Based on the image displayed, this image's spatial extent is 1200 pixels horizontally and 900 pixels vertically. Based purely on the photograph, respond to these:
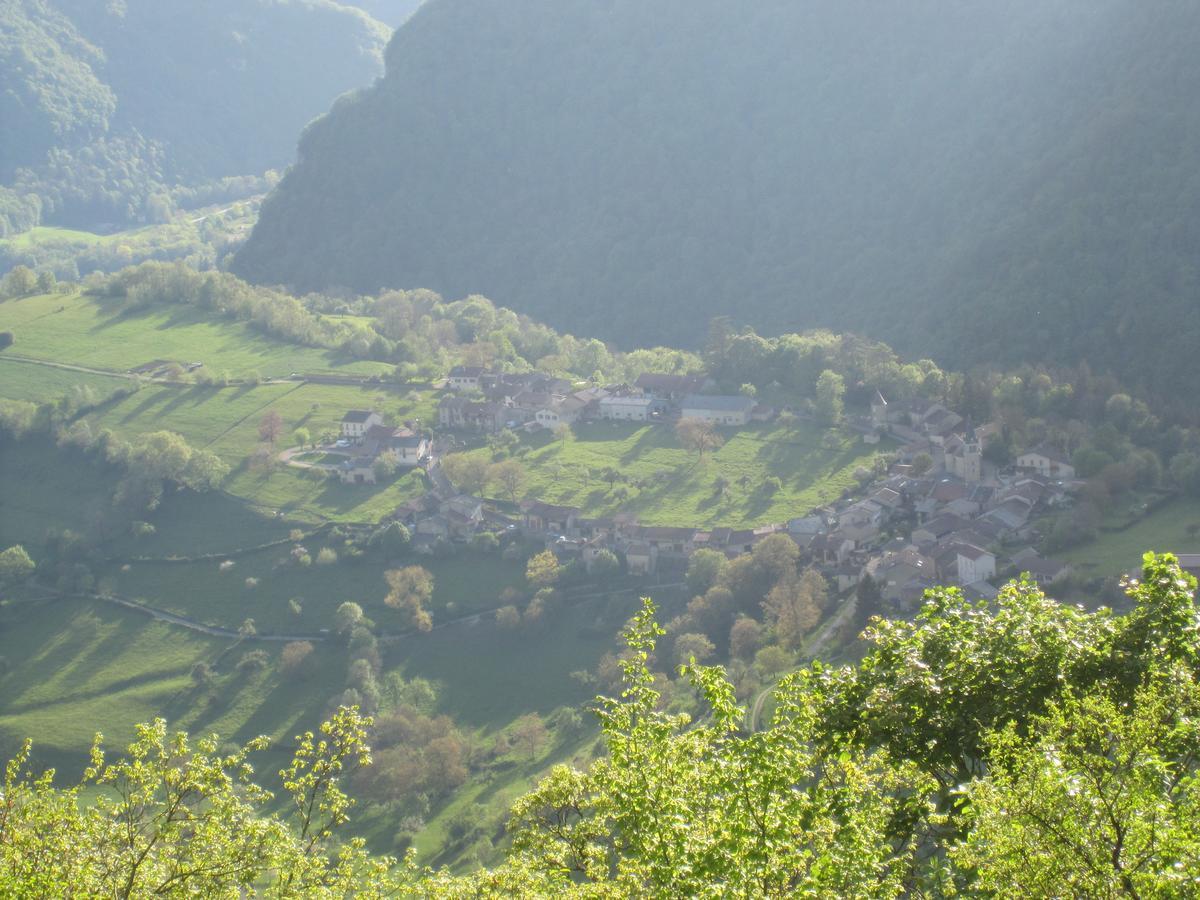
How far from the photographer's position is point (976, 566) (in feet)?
172

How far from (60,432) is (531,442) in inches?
1202

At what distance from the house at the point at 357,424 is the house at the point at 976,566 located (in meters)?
39.0

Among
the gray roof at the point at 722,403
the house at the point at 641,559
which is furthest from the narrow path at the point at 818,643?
the gray roof at the point at 722,403

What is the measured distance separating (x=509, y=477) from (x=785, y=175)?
3137 inches

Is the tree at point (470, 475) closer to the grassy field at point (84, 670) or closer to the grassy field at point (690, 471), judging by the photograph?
the grassy field at point (690, 471)

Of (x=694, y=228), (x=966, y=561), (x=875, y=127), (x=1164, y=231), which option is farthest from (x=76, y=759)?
(x=875, y=127)

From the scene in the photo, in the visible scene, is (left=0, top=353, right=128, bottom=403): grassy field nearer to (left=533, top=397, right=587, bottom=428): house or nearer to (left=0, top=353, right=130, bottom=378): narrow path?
(left=0, top=353, right=130, bottom=378): narrow path

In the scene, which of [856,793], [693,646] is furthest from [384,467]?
[856,793]

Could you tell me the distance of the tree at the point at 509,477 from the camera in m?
68.6

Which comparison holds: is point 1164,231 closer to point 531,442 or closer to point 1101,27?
point 1101,27

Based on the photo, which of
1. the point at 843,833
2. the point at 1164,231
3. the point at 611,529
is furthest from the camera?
the point at 1164,231

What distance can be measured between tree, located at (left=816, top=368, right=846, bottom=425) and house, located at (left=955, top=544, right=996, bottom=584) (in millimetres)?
22914

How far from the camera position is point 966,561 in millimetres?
52375

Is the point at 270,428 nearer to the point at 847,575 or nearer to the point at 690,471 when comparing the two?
the point at 690,471
